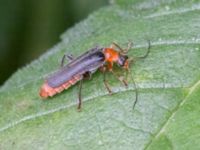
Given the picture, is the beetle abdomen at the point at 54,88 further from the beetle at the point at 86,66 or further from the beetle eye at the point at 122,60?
the beetle eye at the point at 122,60

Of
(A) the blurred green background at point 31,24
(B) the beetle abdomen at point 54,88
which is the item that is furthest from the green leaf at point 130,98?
(A) the blurred green background at point 31,24

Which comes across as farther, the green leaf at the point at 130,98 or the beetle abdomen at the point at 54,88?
the beetle abdomen at the point at 54,88

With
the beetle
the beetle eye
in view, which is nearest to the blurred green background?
the beetle

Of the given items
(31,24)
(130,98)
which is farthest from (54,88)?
(31,24)

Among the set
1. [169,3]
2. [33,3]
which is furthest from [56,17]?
[169,3]

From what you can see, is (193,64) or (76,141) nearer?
(76,141)

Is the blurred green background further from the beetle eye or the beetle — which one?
the beetle eye

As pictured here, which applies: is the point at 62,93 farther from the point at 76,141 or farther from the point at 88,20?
the point at 88,20
